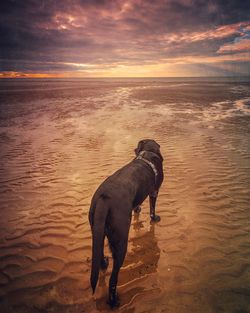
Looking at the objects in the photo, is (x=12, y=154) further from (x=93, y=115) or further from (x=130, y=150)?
(x=93, y=115)

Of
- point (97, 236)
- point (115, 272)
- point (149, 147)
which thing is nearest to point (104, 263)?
point (115, 272)

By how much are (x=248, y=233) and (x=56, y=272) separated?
387 cm

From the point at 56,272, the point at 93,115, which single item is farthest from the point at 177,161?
the point at 93,115

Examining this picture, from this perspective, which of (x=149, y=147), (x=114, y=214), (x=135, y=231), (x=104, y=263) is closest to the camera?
(x=114, y=214)

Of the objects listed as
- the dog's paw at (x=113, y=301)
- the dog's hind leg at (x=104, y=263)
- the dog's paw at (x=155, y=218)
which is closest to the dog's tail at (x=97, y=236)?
the dog's paw at (x=113, y=301)

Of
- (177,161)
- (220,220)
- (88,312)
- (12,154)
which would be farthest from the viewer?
(12,154)

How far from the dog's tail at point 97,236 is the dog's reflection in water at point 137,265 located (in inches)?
35.8

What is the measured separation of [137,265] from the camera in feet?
12.9

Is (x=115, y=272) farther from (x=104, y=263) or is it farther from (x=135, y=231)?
(x=135, y=231)

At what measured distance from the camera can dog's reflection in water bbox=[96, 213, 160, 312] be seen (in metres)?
3.42

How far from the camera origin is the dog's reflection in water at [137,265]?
3420 mm

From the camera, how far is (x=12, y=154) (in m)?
9.20

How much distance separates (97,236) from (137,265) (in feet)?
5.01

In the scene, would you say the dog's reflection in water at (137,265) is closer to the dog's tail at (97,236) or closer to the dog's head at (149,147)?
the dog's tail at (97,236)
